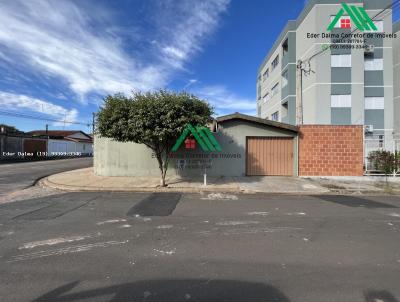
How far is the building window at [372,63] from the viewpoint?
2534 centimetres

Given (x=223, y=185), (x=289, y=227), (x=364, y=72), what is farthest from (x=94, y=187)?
(x=364, y=72)

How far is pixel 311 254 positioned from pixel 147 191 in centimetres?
727

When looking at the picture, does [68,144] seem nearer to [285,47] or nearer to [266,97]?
[266,97]

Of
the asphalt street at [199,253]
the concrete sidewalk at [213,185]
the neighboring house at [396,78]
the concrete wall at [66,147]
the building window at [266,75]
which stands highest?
the building window at [266,75]

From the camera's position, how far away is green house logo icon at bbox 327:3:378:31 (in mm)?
24484

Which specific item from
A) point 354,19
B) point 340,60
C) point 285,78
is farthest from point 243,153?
Answer: point 285,78

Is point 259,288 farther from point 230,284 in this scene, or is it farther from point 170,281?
point 170,281

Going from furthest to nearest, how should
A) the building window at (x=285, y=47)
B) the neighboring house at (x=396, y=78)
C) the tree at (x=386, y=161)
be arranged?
the building window at (x=285, y=47) < the neighboring house at (x=396, y=78) < the tree at (x=386, y=161)

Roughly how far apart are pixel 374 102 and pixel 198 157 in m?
21.1

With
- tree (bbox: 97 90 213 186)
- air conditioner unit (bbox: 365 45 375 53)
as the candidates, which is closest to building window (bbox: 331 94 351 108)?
air conditioner unit (bbox: 365 45 375 53)

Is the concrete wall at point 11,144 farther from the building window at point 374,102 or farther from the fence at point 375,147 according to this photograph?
the building window at point 374,102

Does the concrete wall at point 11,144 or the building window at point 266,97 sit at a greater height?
the building window at point 266,97

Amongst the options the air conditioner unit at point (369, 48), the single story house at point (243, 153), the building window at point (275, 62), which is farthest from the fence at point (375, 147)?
the building window at point (275, 62)

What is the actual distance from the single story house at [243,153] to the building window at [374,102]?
15026mm
